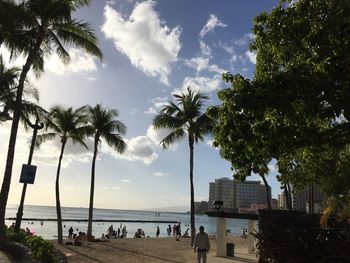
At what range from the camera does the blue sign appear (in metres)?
14.0

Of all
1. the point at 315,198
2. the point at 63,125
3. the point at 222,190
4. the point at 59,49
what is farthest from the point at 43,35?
the point at 222,190

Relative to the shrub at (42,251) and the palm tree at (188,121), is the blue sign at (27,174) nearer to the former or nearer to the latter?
the shrub at (42,251)

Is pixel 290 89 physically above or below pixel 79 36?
below

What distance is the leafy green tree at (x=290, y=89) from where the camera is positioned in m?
9.62

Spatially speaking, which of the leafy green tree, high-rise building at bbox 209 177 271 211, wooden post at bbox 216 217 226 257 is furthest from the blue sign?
high-rise building at bbox 209 177 271 211

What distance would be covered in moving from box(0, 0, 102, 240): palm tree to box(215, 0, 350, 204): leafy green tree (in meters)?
9.62

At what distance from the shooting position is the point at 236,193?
171 metres

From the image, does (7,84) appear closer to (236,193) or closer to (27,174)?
(27,174)

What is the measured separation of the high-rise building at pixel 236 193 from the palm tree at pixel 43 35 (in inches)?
5947

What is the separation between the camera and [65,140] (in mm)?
29469

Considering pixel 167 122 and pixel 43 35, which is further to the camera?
pixel 167 122

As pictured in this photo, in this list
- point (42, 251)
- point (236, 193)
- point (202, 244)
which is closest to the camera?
point (42, 251)

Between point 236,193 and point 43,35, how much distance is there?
158801 mm

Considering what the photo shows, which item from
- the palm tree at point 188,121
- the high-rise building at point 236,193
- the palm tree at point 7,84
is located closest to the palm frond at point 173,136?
the palm tree at point 188,121
